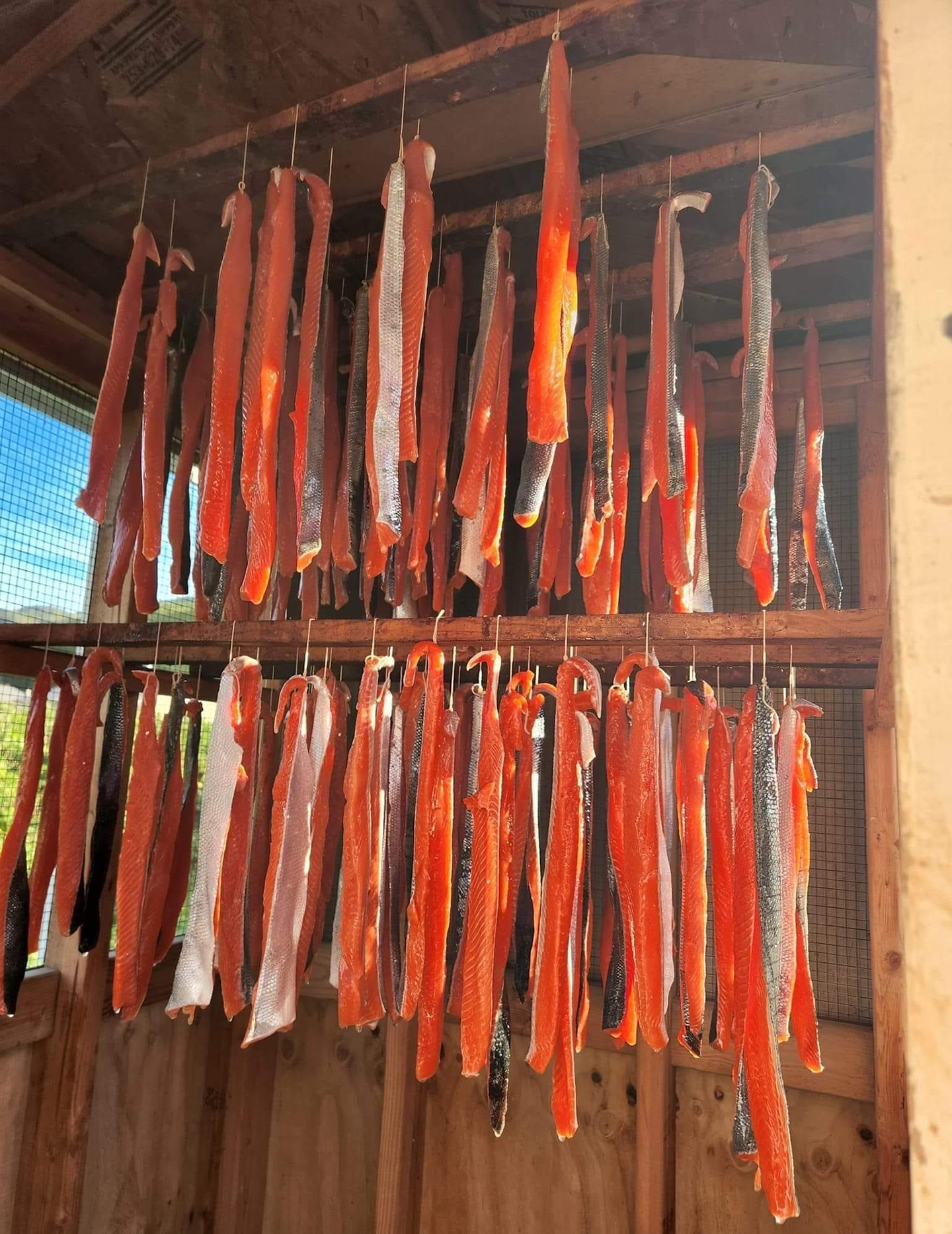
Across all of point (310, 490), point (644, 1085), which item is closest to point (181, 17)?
point (310, 490)

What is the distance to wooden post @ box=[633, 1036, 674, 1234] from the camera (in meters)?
2.30

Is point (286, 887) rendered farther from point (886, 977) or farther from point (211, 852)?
point (886, 977)

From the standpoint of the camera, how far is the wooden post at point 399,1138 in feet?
8.45

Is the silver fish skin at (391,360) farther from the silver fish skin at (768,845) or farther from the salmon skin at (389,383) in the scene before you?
the silver fish skin at (768,845)

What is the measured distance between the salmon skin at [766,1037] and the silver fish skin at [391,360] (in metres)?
0.93

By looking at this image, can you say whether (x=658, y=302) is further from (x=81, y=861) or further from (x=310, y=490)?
(x=81, y=861)

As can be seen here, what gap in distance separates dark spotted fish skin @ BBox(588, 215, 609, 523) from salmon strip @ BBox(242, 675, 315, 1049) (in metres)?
0.87

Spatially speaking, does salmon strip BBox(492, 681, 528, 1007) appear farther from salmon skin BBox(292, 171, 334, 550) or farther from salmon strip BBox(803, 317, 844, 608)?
salmon strip BBox(803, 317, 844, 608)

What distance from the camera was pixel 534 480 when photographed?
1701 mm

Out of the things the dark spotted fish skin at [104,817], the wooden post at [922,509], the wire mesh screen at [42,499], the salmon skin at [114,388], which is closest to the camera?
the wooden post at [922,509]

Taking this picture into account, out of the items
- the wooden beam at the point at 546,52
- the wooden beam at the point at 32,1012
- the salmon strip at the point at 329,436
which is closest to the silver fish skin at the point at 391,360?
the wooden beam at the point at 546,52

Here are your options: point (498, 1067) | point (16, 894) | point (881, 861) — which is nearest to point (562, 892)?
point (498, 1067)

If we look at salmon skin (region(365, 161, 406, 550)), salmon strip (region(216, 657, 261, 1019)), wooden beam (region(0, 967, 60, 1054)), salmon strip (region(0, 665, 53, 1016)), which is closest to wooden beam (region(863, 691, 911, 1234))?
salmon skin (region(365, 161, 406, 550))

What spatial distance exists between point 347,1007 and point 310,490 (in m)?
1.14
